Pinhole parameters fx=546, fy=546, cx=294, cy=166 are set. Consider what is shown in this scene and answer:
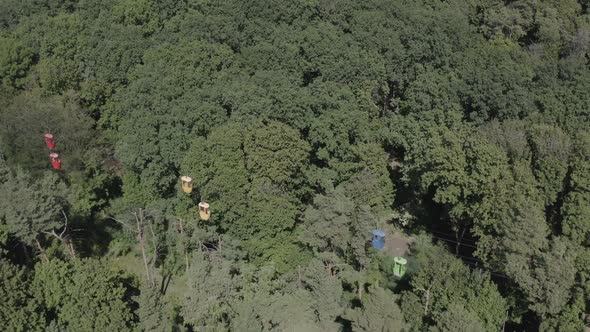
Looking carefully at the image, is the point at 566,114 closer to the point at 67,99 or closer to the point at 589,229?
the point at 589,229

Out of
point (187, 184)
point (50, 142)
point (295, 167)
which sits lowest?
point (50, 142)

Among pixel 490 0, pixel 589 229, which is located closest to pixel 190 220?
pixel 589 229

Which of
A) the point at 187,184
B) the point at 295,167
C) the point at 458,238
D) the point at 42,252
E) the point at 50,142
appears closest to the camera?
the point at 42,252

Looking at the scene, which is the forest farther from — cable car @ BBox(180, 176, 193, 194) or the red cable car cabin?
cable car @ BBox(180, 176, 193, 194)

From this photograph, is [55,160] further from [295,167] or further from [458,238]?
[458,238]

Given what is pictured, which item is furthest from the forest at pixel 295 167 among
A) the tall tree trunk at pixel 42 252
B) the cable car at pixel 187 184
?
the tall tree trunk at pixel 42 252

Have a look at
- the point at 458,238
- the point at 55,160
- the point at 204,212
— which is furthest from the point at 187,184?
the point at 458,238
